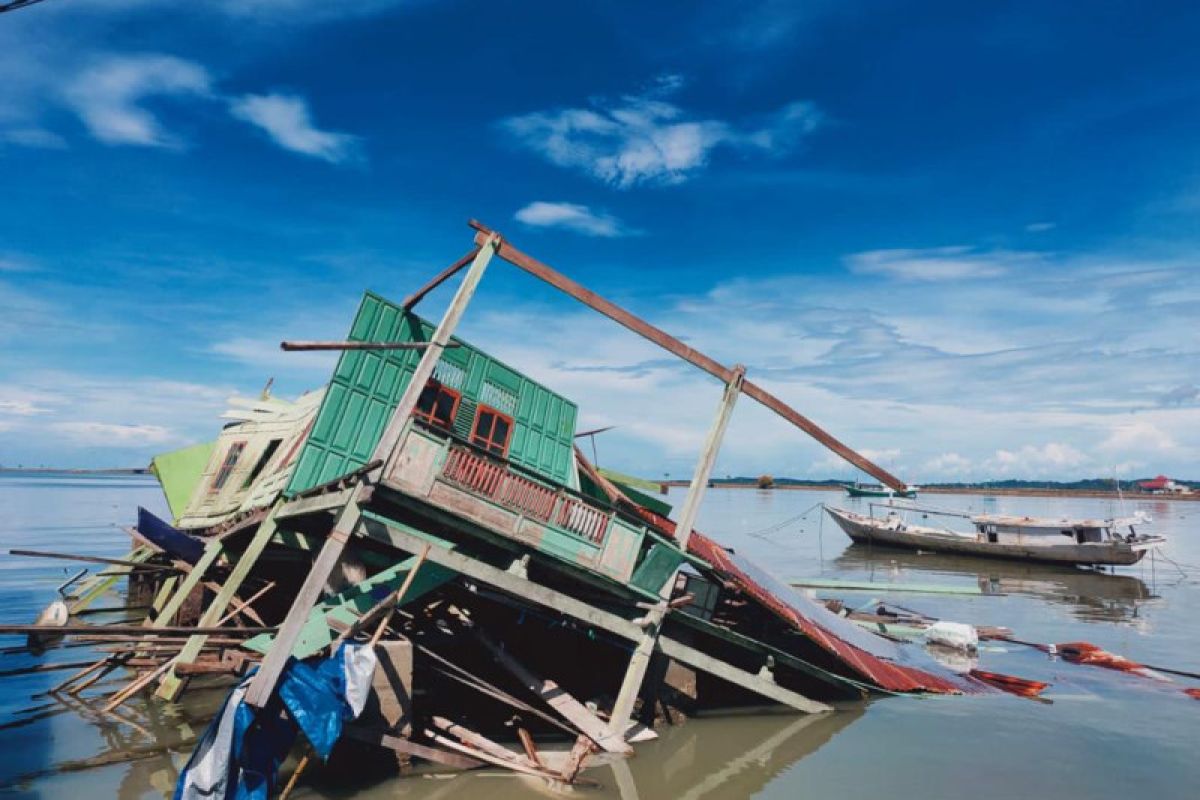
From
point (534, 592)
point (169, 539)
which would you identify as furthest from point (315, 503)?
point (169, 539)

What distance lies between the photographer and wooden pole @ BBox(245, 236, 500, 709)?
7.64 m

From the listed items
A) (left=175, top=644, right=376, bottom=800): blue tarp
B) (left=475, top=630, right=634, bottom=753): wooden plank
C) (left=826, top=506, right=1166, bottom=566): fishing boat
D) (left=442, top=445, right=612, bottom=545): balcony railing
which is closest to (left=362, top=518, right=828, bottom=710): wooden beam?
(left=442, top=445, right=612, bottom=545): balcony railing

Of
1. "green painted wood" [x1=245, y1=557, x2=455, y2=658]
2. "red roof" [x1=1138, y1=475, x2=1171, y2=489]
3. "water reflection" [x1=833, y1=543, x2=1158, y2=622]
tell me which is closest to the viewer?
"green painted wood" [x1=245, y1=557, x2=455, y2=658]

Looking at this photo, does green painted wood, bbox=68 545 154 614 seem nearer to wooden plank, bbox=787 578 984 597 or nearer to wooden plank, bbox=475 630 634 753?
wooden plank, bbox=475 630 634 753

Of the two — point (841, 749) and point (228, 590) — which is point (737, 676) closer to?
point (841, 749)

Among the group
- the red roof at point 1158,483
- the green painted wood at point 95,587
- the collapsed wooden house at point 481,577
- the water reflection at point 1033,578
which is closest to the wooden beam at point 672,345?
the collapsed wooden house at point 481,577

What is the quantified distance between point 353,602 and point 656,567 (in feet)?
14.9

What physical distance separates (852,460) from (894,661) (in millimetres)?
5814

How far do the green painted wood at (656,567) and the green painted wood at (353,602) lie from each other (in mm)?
2950

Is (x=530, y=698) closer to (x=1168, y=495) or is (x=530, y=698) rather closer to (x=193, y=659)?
(x=193, y=659)

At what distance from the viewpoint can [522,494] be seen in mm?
9836

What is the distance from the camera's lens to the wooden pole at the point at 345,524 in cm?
764

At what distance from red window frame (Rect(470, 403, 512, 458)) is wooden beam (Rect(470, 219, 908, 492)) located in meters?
3.73

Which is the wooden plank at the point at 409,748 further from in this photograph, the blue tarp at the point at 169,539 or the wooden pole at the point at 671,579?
the blue tarp at the point at 169,539
